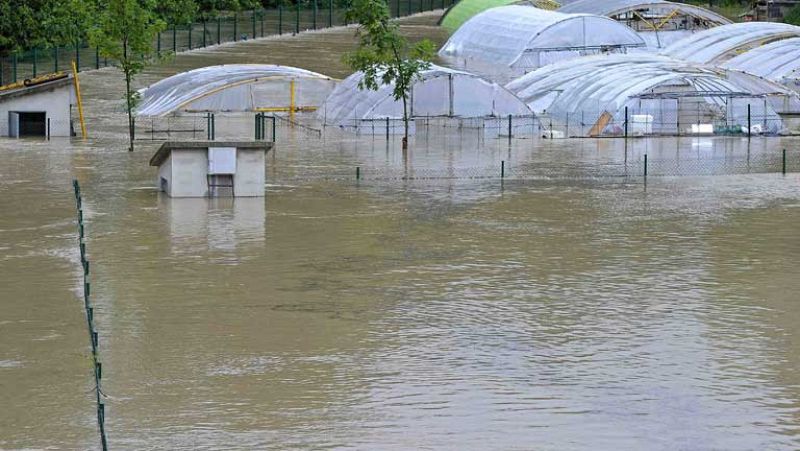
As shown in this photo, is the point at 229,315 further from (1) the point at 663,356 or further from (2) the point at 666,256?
(2) the point at 666,256

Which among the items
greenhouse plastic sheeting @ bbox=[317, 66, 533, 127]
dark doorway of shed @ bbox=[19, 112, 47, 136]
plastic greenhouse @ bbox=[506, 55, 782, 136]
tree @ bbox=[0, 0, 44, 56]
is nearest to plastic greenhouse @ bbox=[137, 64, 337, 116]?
greenhouse plastic sheeting @ bbox=[317, 66, 533, 127]

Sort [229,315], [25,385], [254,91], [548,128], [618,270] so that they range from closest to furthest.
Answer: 1. [25,385]
2. [229,315]
3. [618,270]
4. [548,128]
5. [254,91]

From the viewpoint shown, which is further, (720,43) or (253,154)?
(720,43)

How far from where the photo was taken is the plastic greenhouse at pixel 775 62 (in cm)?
6588

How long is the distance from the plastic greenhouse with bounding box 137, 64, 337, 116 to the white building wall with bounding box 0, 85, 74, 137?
6704 mm

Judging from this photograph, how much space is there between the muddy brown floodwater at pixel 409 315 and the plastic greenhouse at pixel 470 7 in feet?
178

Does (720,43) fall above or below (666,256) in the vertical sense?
above

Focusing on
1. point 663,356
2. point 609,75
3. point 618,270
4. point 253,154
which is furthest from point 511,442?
point 609,75

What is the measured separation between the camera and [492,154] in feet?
159

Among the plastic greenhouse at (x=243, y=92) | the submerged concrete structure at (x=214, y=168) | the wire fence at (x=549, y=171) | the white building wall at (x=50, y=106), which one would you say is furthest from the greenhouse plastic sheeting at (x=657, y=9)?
the submerged concrete structure at (x=214, y=168)

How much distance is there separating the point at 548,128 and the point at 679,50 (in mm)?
20518

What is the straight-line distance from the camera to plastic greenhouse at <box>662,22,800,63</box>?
71.8m

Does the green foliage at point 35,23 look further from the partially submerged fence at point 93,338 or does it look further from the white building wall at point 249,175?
the partially submerged fence at point 93,338

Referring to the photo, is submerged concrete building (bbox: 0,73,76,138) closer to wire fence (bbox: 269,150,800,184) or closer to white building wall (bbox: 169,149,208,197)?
wire fence (bbox: 269,150,800,184)
